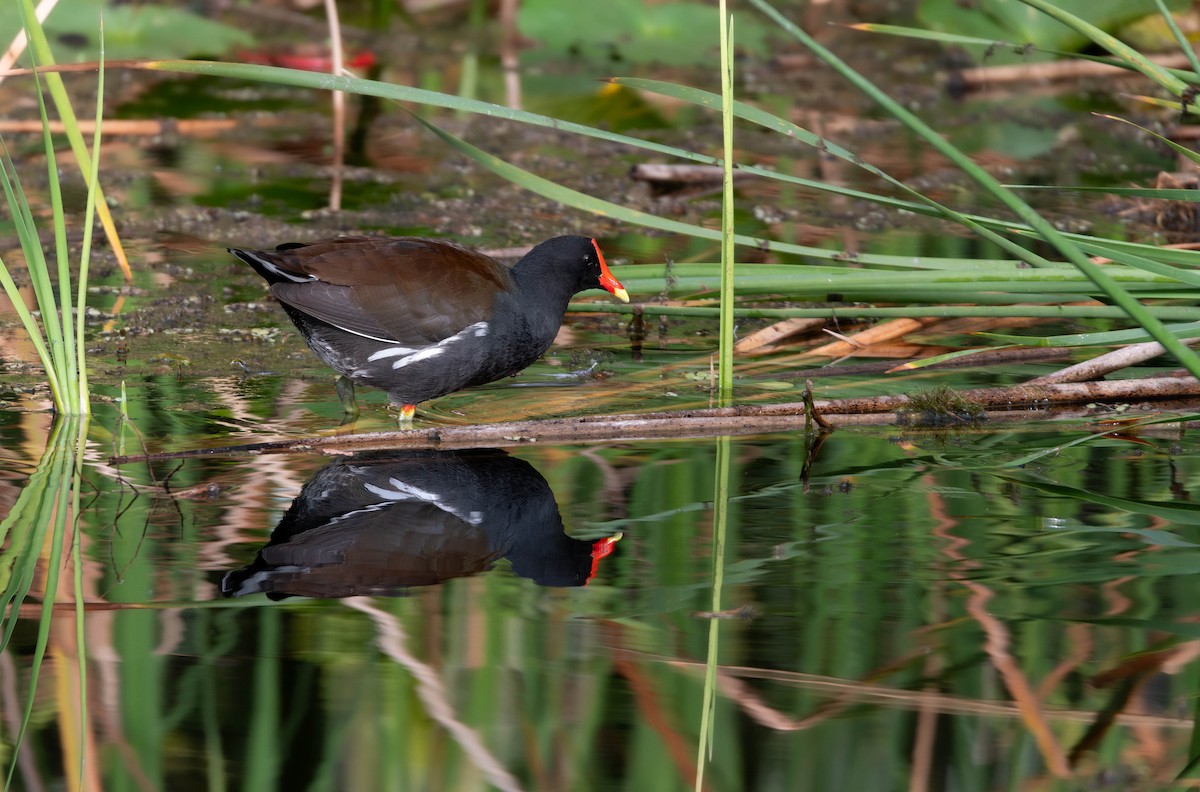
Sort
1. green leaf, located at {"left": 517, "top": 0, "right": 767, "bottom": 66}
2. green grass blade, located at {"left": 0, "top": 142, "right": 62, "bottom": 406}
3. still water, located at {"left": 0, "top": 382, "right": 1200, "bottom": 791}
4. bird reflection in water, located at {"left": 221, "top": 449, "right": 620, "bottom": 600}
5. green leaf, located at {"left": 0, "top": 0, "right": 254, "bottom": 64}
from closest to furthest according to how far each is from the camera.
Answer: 1. still water, located at {"left": 0, "top": 382, "right": 1200, "bottom": 791}
2. bird reflection in water, located at {"left": 221, "top": 449, "right": 620, "bottom": 600}
3. green grass blade, located at {"left": 0, "top": 142, "right": 62, "bottom": 406}
4. green leaf, located at {"left": 0, "top": 0, "right": 254, "bottom": 64}
5. green leaf, located at {"left": 517, "top": 0, "right": 767, "bottom": 66}

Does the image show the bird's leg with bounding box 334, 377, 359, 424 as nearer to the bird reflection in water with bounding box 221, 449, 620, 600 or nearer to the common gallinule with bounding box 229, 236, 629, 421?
the common gallinule with bounding box 229, 236, 629, 421

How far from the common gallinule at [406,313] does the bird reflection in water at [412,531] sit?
1.62 feet

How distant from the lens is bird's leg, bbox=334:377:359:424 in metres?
3.92

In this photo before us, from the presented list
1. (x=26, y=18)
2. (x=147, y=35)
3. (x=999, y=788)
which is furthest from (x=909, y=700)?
(x=147, y=35)

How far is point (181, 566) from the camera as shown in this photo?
2.70m

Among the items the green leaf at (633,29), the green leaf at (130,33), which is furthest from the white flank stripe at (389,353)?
the green leaf at (633,29)

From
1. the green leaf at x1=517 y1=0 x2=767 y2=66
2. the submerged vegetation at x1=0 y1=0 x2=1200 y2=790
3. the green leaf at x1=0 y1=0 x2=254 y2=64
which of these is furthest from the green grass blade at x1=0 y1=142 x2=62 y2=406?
the green leaf at x1=517 y1=0 x2=767 y2=66

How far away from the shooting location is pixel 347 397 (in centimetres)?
397

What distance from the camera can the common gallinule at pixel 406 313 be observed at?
3842 millimetres

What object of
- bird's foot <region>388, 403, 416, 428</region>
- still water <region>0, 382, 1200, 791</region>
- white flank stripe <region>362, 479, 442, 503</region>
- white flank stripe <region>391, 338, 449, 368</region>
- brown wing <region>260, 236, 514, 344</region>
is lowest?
still water <region>0, 382, 1200, 791</region>

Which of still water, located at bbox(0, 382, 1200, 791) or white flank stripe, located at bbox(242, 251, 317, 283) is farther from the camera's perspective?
white flank stripe, located at bbox(242, 251, 317, 283)

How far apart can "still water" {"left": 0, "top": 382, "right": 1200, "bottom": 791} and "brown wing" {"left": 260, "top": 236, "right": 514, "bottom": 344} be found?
0.56m

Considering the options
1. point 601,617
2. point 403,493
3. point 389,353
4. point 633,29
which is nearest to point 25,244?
point 389,353

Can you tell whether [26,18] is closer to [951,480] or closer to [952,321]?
[951,480]
